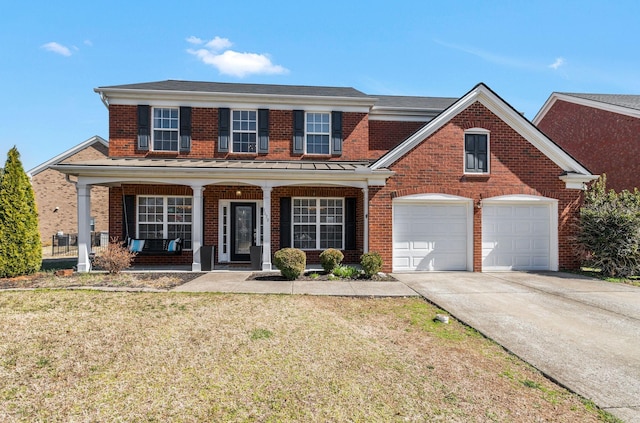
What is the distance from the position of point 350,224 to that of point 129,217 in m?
8.37

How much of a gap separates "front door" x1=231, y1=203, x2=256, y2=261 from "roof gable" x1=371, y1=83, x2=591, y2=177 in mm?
5457

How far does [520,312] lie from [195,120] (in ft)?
40.5

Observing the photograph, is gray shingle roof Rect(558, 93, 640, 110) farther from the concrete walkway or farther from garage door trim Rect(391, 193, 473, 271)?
the concrete walkway

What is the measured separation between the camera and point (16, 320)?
5.83 m

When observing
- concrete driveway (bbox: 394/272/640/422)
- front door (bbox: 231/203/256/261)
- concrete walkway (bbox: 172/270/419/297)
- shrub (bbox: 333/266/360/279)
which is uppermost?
front door (bbox: 231/203/256/261)

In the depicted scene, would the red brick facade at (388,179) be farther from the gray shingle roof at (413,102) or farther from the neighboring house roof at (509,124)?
the gray shingle roof at (413,102)

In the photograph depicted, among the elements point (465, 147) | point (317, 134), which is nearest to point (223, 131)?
point (317, 134)

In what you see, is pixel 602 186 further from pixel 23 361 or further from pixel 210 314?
pixel 23 361

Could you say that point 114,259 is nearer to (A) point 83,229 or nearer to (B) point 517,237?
(A) point 83,229

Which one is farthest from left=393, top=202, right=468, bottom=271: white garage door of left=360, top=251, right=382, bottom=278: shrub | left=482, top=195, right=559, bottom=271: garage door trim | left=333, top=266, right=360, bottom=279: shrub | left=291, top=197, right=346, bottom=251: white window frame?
left=291, top=197, right=346, bottom=251: white window frame

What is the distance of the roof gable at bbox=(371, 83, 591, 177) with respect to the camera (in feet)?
36.8

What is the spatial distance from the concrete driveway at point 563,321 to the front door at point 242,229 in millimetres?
5913

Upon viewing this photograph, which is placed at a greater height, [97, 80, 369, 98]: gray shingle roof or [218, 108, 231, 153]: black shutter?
[97, 80, 369, 98]: gray shingle roof

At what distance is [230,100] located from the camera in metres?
13.1
